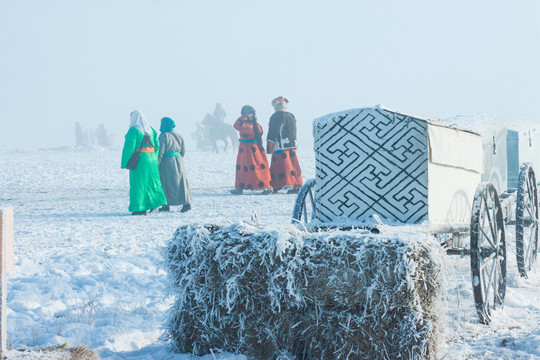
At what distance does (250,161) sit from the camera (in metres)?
14.5

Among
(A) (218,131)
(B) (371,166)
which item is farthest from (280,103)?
(A) (218,131)

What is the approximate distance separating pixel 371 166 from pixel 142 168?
734 cm

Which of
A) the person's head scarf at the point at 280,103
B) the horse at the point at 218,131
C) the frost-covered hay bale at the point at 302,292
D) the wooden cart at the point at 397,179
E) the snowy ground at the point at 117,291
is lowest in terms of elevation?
the snowy ground at the point at 117,291

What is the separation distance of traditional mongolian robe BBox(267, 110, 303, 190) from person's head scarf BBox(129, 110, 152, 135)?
400cm

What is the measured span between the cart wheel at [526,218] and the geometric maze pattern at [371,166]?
58.1 inches

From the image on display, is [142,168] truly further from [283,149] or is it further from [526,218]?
[526,218]

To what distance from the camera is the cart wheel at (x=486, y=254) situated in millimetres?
3840

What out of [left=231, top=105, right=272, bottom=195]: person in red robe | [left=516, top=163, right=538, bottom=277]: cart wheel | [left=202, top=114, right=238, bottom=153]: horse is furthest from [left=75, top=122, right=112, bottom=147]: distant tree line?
[left=516, top=163, right=538, bottom=277]: cart wheel

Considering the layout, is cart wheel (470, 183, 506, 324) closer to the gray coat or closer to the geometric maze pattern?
the geometric maze pattern

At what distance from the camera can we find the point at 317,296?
3.06 m

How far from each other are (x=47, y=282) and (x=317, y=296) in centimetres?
301

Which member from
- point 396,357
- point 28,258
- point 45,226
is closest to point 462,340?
point 396,357

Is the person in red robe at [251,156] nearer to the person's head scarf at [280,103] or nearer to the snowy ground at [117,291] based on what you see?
the person's head scarf at [280,103]

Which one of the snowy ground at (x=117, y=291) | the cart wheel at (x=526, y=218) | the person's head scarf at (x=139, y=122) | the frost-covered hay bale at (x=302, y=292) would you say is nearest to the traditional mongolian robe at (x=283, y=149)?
the snowy ground at (x=117, y=291)
